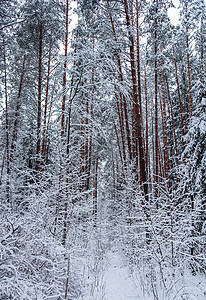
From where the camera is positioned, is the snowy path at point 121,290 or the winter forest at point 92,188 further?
the snowy path at point 121,290

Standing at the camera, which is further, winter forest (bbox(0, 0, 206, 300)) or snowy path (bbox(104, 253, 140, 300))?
snowy path (bbox(104, 253, 140, 300))

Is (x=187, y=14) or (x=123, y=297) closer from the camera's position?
(x=123, y=297)

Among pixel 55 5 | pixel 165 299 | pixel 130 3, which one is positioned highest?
pixel 55 5

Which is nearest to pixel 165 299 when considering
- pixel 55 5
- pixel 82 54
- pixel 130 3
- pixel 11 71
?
pixel 82 54

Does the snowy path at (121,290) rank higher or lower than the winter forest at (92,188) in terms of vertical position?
lower

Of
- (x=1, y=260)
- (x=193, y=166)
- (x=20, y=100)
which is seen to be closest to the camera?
(x=1, y=260)

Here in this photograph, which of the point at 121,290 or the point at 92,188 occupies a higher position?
the point at 92,188

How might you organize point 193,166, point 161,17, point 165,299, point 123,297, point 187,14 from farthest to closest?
point 187,14 → point 161,17 → point 193,166 → point 123,297 → point 165,299

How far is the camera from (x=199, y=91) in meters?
5.67

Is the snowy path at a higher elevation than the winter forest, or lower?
lower

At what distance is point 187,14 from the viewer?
26.9 ft

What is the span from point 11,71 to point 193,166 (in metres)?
11.0

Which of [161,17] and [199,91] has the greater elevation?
[161,17]

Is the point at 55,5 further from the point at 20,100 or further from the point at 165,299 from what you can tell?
the point at 165,299
